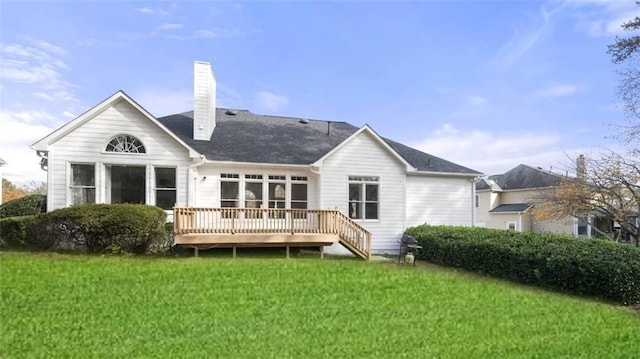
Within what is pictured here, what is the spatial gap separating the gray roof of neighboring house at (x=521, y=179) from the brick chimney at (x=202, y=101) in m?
24.5

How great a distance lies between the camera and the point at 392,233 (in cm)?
1677

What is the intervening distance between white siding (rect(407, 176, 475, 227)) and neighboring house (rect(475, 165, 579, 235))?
1394 cm

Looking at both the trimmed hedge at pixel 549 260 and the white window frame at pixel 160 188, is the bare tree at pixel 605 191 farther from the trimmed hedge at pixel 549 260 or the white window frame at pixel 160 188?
the white window frame at pixel 160 188

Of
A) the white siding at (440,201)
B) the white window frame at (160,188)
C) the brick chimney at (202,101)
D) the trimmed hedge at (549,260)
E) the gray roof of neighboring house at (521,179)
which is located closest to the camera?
the trimmed hedge at (549,260)

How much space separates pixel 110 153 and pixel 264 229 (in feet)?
17.5

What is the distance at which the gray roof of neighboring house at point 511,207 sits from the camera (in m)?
32.8

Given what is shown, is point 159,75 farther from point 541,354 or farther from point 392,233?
point 541,354

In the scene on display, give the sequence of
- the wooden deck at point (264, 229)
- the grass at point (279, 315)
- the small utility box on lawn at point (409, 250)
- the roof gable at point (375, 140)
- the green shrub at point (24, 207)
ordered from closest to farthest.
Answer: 1. the grass at point (279, 315)
2. the wooden deck at point (264, 229)
3. the small utility box on lawn at point (409, 250)
4. the roof gable at point (375, 140)
5. the green shrub at point (24, 207)

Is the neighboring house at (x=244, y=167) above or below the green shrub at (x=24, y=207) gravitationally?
above

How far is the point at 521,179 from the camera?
116 feet

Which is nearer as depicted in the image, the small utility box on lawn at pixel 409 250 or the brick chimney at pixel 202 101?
the small utility box on lawn at pixel 409 250

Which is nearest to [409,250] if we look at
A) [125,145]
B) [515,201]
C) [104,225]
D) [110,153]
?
[104,225]

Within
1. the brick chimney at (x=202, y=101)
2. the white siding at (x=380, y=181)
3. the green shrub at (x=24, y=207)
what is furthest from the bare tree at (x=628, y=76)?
the green shrub at (x=24, y=207)

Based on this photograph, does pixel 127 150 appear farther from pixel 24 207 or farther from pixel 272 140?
pixel 24 207
